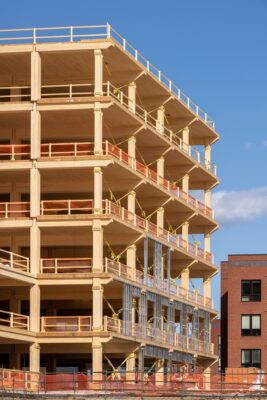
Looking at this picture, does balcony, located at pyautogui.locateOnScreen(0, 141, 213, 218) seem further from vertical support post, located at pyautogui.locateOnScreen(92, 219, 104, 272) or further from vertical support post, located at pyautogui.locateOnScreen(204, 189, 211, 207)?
vertical support post, located at pyautogui.locateOnScreen(204, 189, 211, 207)

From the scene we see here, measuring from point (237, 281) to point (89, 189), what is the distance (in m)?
31.9

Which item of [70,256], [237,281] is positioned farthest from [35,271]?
[237,281]

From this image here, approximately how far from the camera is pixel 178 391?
5828 cm

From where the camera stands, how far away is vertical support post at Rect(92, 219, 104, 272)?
72.6 metres

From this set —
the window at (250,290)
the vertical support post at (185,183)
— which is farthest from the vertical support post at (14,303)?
the window at (250,290)

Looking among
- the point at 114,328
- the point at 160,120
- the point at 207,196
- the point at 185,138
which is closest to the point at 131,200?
the point at 160,120

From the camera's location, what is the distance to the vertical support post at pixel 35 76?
74062 mm

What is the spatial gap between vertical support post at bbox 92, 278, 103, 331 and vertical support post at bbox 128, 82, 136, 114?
13.5 meters

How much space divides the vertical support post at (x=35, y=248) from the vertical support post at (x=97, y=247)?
363 cm

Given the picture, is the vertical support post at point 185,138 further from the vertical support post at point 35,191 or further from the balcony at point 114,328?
the vertical support post at point 35,191

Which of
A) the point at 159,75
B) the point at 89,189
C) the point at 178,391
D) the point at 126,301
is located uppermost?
the point at 159,75

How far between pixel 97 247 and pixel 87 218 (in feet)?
6.44

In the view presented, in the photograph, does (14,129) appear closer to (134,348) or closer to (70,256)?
(70,256)

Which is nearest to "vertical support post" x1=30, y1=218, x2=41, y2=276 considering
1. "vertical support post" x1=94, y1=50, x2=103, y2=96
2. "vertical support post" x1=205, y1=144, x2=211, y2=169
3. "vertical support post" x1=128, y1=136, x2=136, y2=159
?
"vertical support post" x1=94, y1=50, x2=103, y2=96
